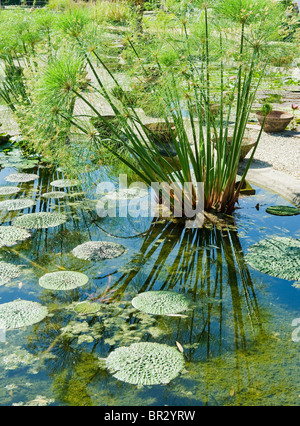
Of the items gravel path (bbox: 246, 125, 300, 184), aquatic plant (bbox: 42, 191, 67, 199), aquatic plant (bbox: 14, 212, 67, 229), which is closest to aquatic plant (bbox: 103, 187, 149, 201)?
aquatic plant (bbox: 42, 191, 67, 199)

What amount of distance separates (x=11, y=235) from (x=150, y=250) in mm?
1103

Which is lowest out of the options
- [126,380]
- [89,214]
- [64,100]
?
[126,380]

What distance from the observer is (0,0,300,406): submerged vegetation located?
6.98 ft

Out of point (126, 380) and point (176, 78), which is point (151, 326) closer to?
point (126, 380)

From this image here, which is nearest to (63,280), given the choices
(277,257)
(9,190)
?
(277,257)

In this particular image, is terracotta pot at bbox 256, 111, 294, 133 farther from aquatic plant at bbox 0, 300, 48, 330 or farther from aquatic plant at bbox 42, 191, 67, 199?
aquatic plant at bbox 0, 300, 48, 330

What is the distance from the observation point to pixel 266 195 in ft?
14.4

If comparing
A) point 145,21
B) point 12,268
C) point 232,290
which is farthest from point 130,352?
point 145,21

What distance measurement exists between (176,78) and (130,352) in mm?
2075

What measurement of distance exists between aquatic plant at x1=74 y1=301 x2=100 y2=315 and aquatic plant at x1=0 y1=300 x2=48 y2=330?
0.18 meters

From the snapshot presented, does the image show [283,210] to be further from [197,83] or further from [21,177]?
[21,177]

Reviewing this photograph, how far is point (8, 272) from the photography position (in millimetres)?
3027

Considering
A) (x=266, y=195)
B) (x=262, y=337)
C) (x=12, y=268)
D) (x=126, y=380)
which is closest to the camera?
(x=126, y=380)

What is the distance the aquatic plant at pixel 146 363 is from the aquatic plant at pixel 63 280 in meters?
0.70
